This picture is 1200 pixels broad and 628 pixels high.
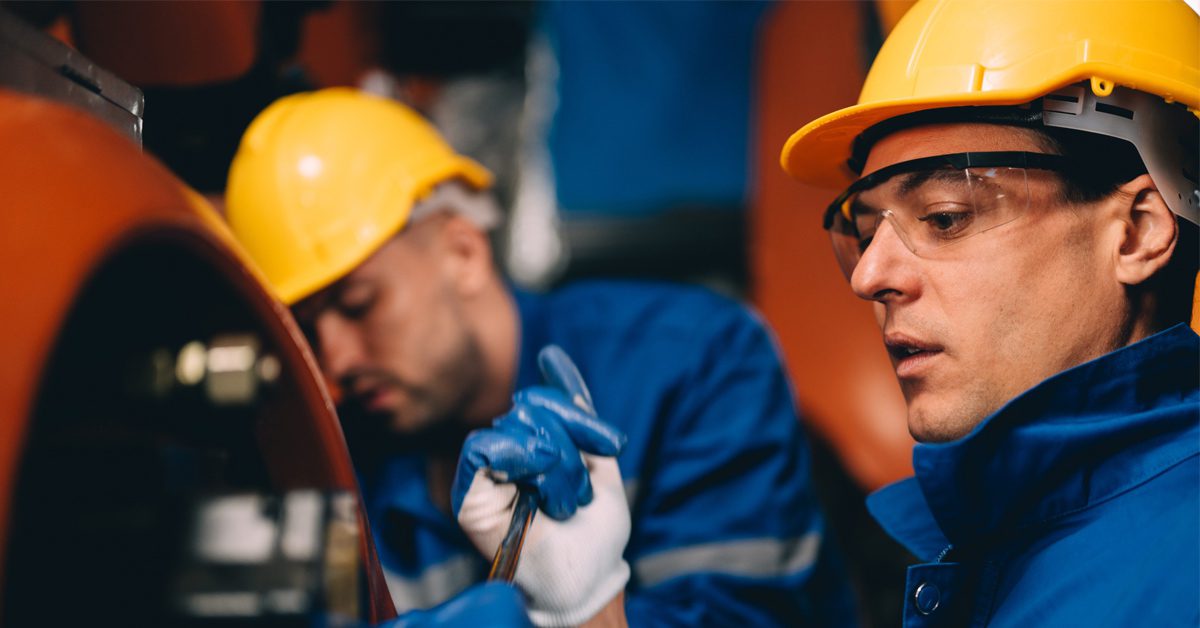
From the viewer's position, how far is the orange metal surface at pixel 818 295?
1681mm

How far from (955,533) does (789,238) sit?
119 cm

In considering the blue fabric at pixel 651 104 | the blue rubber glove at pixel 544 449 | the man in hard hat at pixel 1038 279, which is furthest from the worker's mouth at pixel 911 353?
the blue fabric at pixel 651 104

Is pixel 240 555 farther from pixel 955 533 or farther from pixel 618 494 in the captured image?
pixel 955 533

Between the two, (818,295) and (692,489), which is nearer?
(692,489)

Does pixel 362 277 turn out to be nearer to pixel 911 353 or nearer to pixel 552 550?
pixel 552 550

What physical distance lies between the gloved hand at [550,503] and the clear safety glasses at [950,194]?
362 millimetres

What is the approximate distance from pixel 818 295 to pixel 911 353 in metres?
1.00

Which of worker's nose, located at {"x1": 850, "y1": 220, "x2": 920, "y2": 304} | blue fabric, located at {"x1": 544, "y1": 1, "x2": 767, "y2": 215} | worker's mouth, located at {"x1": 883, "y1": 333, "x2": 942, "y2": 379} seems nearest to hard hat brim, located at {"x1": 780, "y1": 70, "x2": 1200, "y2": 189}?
worker's nose, located at {"x1": 850, "y1": 220, "x2": 920, "y2": 304}

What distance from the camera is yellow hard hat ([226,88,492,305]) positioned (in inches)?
56.8

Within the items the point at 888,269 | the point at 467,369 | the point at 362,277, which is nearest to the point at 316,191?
the point at 362,277

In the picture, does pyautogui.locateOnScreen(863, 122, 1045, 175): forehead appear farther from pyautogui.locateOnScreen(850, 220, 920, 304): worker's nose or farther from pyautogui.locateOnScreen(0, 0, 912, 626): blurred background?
pyautogui.locateOnScreen(0, 0, 912, 626): blurred background

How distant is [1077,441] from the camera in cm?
75

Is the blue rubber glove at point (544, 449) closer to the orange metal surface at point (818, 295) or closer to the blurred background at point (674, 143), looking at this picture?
the blurred background at point (674, 143)

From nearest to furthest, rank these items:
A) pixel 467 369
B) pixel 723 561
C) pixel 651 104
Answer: pixel 723 561
pixel 467 369
pixel 651 104
